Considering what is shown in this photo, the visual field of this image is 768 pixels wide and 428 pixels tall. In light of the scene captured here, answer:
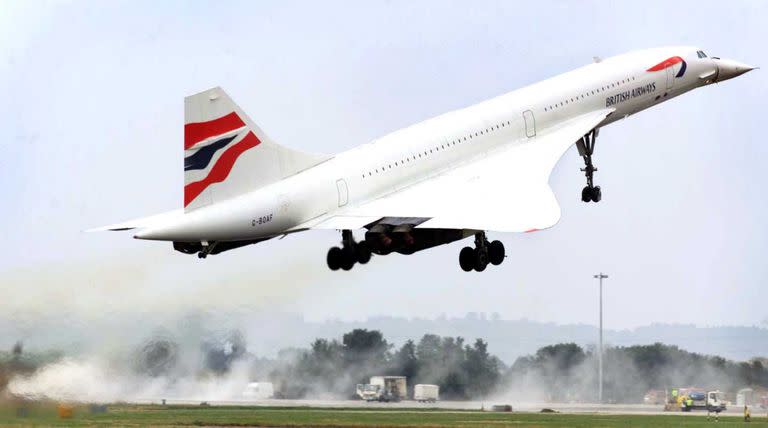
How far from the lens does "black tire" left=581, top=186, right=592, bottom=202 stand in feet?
149

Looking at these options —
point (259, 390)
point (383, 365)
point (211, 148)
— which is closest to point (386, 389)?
point (383, 365)

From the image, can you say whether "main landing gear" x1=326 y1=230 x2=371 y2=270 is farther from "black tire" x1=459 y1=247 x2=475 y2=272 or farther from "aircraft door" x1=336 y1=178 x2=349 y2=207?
"black tire" x1=459 y1=247 x2=475 y2=272

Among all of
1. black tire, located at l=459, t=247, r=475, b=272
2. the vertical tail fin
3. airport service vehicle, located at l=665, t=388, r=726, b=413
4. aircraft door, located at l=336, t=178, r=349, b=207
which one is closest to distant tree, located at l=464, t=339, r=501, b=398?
airport service vehicle, located at l=665, t=388, r=726, b=413

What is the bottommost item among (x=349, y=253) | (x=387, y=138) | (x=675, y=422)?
(x=675, y=422)

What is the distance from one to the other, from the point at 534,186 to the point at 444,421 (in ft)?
30.3

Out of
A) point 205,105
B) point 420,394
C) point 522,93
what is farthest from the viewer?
point 420,394

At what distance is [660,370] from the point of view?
53.9 meters

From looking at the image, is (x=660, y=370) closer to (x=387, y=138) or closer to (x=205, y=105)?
(x=387, y=138)

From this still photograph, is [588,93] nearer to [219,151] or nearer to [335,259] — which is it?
[335,259]

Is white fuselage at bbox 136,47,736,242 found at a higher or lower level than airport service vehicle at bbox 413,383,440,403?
higher

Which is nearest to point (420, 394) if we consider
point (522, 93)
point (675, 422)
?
point (675, 422)

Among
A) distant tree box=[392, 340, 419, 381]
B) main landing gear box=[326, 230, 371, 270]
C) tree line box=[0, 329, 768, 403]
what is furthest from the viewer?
distant tree box=[392, 340, 419, 381]

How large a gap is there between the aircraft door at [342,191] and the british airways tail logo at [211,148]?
2535mm

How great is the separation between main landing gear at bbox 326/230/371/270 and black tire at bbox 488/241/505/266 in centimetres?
316
